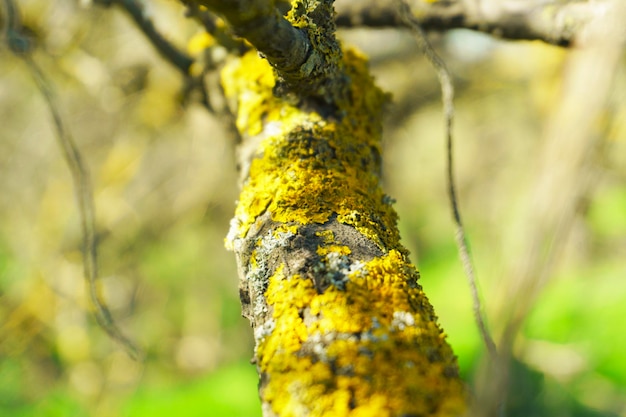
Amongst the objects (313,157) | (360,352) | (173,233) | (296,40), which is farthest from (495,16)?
(173,233)

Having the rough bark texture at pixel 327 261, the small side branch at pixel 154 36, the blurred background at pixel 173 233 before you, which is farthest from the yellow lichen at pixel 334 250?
the small side branch at pixel 154 36

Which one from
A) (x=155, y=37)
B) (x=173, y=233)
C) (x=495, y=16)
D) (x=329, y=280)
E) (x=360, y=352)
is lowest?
(x=360, y=352)

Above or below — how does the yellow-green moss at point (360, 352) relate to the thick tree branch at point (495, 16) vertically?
below

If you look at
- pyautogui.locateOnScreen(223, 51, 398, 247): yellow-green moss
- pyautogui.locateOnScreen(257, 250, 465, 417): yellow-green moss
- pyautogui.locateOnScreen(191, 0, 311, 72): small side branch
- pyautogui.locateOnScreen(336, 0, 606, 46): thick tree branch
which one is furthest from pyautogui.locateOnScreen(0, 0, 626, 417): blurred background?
pyautogui.locateOnScreen(257, 250, 465, 417): yellow-green moss

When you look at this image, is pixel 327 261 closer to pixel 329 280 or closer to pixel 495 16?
pixel 329 280

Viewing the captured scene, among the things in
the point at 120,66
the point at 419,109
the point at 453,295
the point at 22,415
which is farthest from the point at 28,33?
the point at 453,295

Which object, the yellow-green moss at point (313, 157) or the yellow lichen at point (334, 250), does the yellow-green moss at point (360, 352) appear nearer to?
the yellow lichen at point (334, 250)
